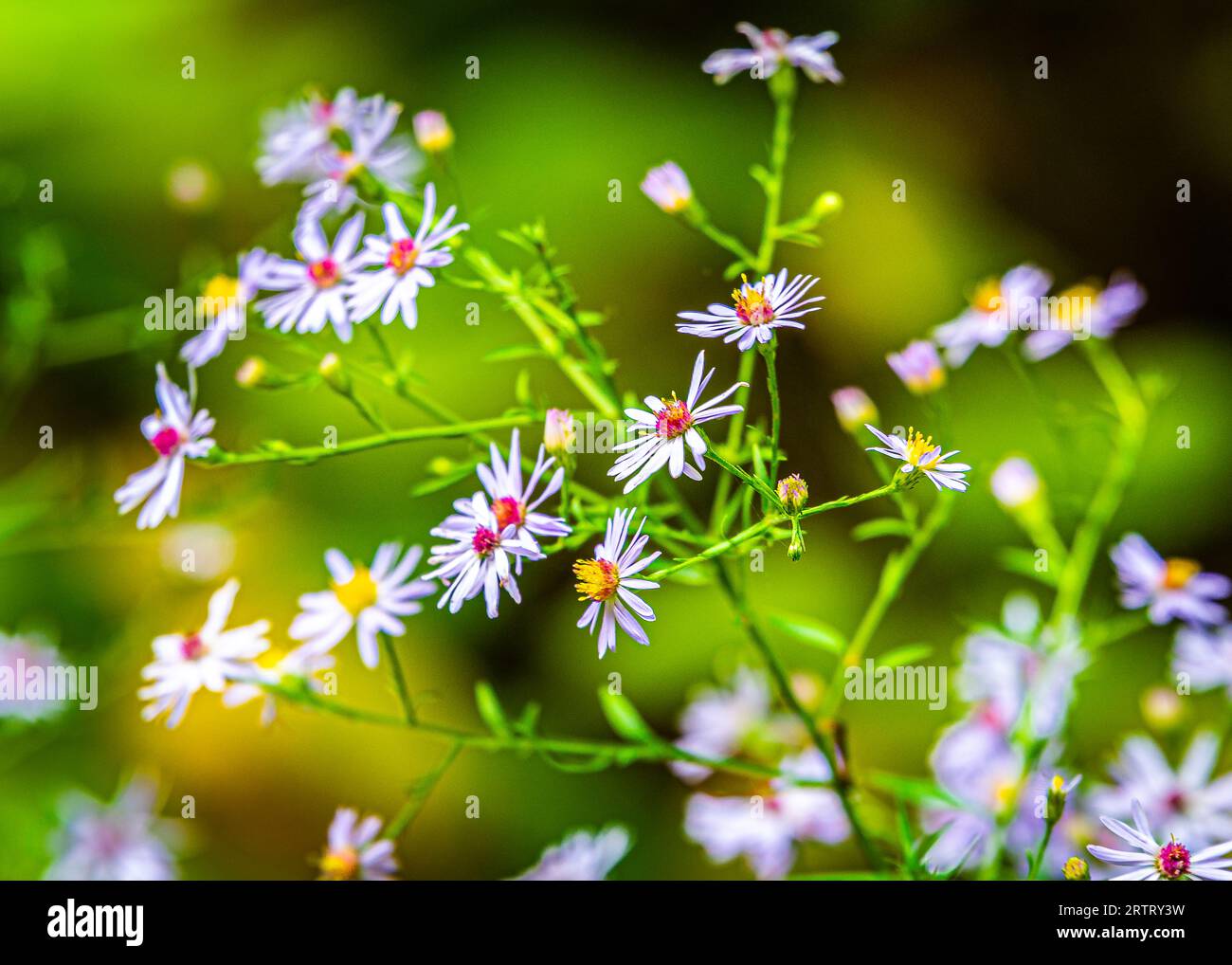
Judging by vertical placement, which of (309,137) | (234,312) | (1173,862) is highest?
(309,137)

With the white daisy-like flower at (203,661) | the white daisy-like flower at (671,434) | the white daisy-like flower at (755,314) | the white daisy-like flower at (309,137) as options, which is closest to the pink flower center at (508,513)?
the white daisy-like flower at (671,434)

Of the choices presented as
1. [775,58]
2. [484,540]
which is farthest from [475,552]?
[775,58]

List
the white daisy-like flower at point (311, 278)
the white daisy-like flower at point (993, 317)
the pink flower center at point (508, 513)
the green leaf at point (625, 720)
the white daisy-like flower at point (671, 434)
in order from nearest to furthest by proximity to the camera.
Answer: the white daisy-like flower at point (671, 434) → the pink flower center at point (508, 513) → the white daisy-like flower at point (311, 278) → the green leaf at point (625, 720) → the white daisy-like flower at point (993, 317)

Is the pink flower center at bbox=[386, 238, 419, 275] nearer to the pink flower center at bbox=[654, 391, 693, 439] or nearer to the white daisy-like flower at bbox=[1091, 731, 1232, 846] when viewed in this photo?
the pink flower center at bbox=[654, 391, 693, 439]

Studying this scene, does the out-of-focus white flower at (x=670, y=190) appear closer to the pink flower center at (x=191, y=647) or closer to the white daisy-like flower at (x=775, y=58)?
the white daisy-like flower at (x=775, y=58)

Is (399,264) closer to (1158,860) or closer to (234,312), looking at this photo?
(234,312)

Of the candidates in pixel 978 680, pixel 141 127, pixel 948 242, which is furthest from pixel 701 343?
pixel 141 127
